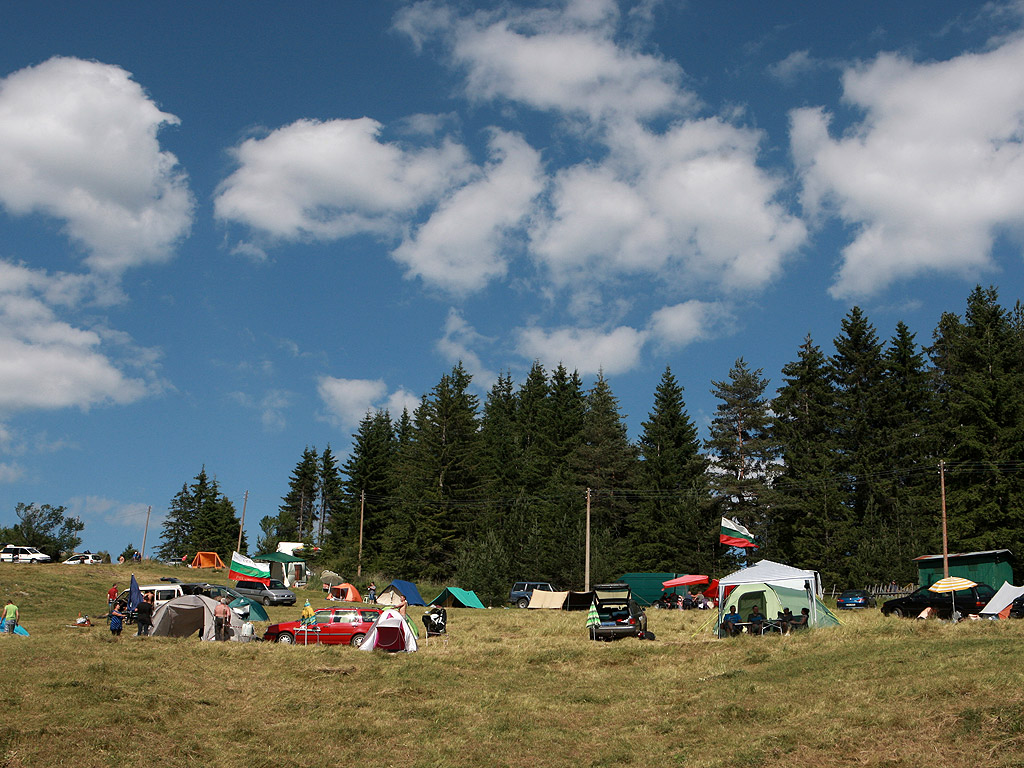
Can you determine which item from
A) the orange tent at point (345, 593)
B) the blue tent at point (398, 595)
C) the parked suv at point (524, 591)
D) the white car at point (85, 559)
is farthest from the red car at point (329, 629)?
the white car at point (85, 559)

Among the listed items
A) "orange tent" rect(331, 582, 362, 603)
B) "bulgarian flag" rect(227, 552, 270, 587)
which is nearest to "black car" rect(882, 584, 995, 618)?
"orange tent" rect(331, 582, 362, 603)

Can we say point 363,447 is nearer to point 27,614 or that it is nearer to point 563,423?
point 563,423

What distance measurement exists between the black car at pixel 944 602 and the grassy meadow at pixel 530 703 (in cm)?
586

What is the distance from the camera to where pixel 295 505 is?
108m

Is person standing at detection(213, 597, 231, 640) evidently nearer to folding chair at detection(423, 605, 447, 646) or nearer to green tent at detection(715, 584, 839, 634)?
folding chair at detection(423, 605, 447, 646)

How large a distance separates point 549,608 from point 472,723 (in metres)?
29.4

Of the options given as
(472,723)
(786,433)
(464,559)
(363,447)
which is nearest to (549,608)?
(464,559)

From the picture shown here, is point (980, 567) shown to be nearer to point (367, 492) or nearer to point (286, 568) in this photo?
point (286, 568)

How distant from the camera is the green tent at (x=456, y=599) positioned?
42956 millimetres

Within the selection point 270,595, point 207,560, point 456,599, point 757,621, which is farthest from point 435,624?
point 207,560

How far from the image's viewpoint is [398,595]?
4219 cm

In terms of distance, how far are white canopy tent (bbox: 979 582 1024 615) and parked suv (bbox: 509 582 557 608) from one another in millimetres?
23632

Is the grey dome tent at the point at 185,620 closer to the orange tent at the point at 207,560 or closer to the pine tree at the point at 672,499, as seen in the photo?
the pine tree at the point at 672,499

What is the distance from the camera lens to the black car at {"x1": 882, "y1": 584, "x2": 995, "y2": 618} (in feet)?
88.7
